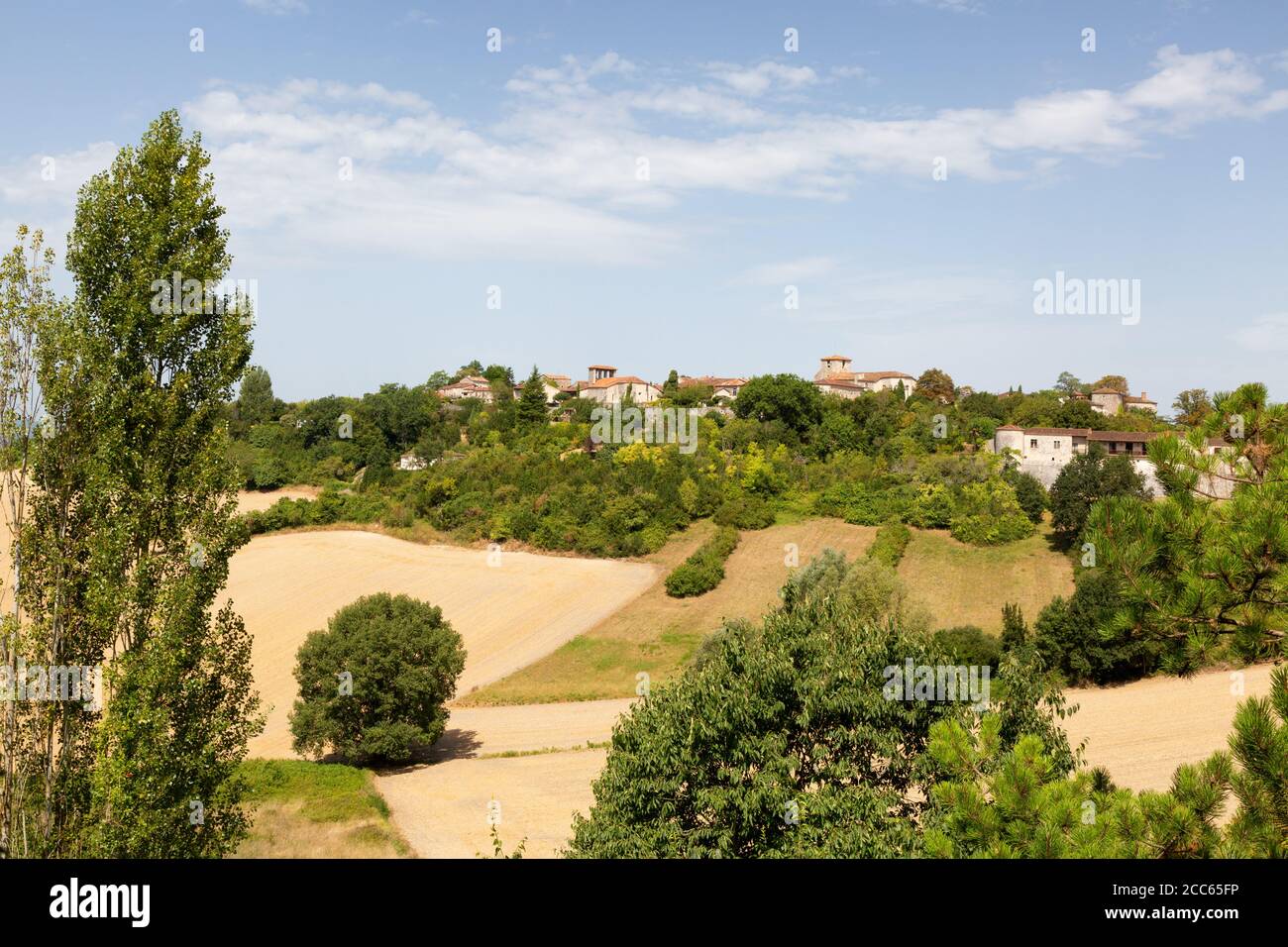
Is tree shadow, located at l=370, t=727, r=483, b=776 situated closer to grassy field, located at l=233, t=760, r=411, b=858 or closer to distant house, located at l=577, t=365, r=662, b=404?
grassy field, located at l=233, t=760, r=411, b=858

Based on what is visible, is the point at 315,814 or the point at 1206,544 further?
the point at 315,814

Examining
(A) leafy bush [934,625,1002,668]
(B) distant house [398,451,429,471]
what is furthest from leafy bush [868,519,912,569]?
(B) distant house [398,451,429,471]

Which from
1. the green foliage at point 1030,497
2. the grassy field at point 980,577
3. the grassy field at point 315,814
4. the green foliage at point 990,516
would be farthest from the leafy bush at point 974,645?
the green foliage at point 1030,497

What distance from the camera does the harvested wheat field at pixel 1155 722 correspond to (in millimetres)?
28828

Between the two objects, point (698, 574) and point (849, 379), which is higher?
point (849, 379)

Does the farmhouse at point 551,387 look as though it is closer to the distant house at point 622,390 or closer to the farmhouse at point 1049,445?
the distant house at point 622,390

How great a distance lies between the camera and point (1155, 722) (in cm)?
3356

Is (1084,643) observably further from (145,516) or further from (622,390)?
(622,390)

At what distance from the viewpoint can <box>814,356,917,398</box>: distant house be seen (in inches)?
4808

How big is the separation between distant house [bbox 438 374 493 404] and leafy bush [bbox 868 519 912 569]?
8506cm

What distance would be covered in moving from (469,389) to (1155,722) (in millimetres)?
121066

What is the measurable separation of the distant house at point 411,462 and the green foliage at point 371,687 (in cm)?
5865

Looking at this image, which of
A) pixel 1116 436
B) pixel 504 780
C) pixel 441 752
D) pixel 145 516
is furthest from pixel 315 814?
pixel 1116 436
